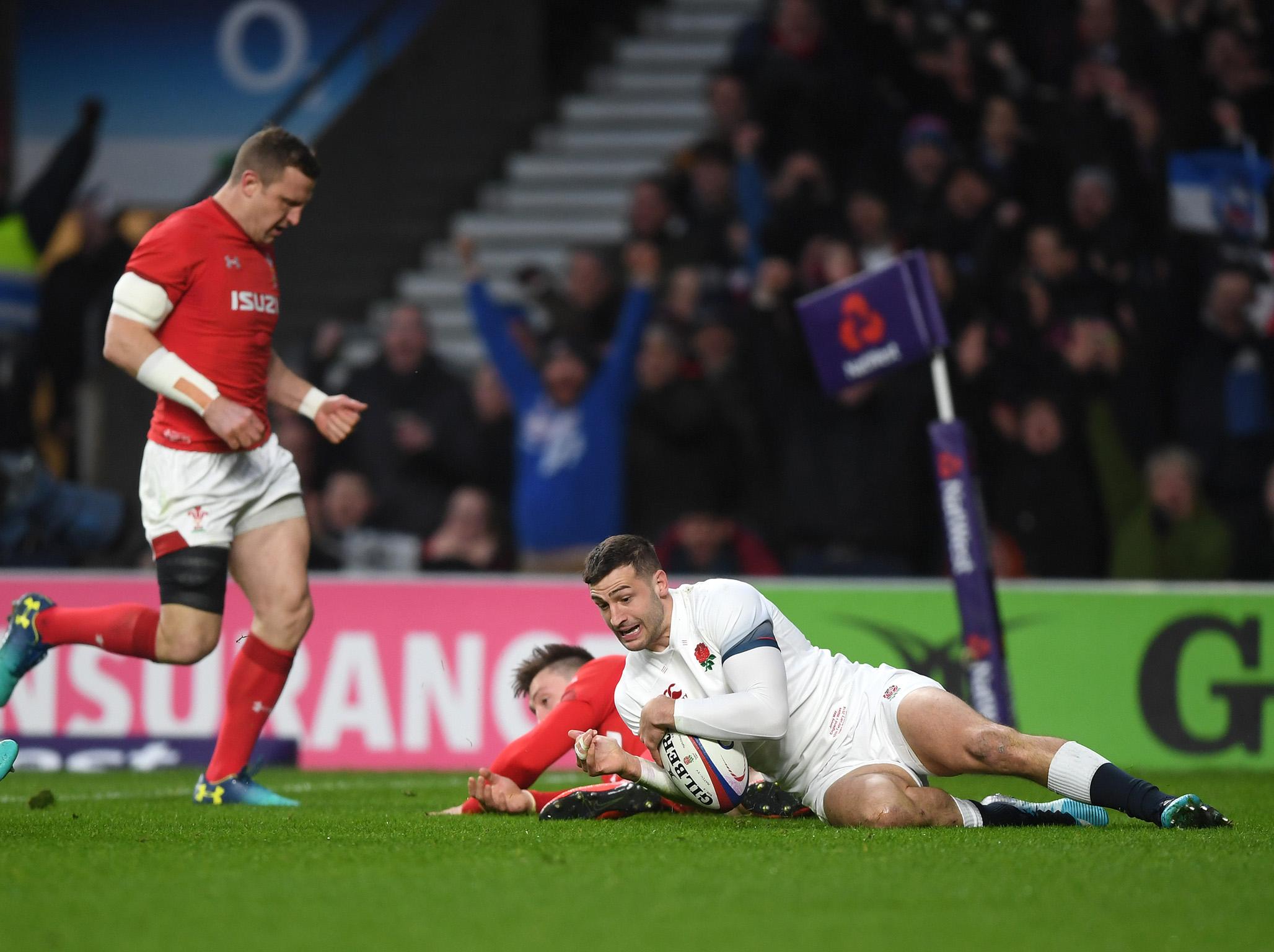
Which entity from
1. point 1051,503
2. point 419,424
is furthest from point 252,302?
point 1051,503

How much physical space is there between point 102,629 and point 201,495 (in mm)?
596

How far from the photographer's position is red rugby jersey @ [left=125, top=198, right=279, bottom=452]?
6.14m

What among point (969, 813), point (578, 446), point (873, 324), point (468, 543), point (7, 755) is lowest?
point (969, 813)

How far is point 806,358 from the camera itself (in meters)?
10.1

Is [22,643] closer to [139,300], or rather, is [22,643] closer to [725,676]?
[139,300]

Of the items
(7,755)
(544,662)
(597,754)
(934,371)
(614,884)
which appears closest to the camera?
(614,884)

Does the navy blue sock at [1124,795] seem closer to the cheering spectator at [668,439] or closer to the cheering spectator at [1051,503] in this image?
the cheering spectator at [1051,503]

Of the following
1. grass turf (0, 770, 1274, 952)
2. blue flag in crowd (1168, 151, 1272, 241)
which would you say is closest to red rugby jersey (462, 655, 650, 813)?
grass turf (0, 770, 1274, 952)

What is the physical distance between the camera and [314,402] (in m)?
6.42

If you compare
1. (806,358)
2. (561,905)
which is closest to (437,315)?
(806,358)

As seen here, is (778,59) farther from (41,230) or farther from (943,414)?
(41,230)

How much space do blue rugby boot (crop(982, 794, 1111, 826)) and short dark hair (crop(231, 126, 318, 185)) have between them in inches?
128

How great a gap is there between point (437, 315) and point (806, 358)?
14.8ft

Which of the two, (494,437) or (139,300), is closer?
(139,300)
